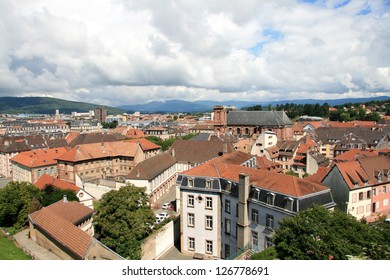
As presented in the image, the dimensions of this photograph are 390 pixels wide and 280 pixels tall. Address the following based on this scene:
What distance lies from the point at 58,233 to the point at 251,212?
14.0 m

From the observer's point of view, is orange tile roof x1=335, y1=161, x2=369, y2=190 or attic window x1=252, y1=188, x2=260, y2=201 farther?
orange tile roof x1=335, y1=161, x2=369, y2=190

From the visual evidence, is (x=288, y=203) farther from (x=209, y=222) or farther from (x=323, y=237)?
(x=209, y=222)

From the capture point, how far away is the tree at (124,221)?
23.3 m

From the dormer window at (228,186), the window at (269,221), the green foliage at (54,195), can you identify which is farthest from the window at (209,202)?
the green foliage at (54,195)

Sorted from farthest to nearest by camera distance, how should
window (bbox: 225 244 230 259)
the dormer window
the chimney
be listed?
window (bbox: 225 244 230 259) → the dormer window → the chimney

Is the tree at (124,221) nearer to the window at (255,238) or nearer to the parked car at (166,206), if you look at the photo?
the window at (255,238)

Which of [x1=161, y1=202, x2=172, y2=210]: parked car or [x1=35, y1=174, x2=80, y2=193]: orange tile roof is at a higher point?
[x1=35, y1=174, x2=80, y2=193]: orange tile roof

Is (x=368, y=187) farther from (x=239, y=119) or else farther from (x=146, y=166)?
(x=239, y=119)

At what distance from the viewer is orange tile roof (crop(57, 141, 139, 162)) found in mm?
50625

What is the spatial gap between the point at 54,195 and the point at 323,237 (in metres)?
28.6

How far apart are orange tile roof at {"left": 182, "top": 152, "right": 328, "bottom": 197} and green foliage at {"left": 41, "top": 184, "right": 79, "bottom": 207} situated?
1449 centimetres

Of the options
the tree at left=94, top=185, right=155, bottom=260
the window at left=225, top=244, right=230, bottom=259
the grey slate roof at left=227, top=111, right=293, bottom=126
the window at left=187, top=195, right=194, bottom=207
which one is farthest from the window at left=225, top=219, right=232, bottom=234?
the grey slate roof at left=227, top=111, right=293, bottom=126

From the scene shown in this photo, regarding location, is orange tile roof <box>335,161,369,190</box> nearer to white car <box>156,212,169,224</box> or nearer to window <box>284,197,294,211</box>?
window <box>284,197,294,211</box>

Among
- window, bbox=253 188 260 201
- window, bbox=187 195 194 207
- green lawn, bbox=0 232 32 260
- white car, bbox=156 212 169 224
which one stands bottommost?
white car, bbox=156 212 169 224
